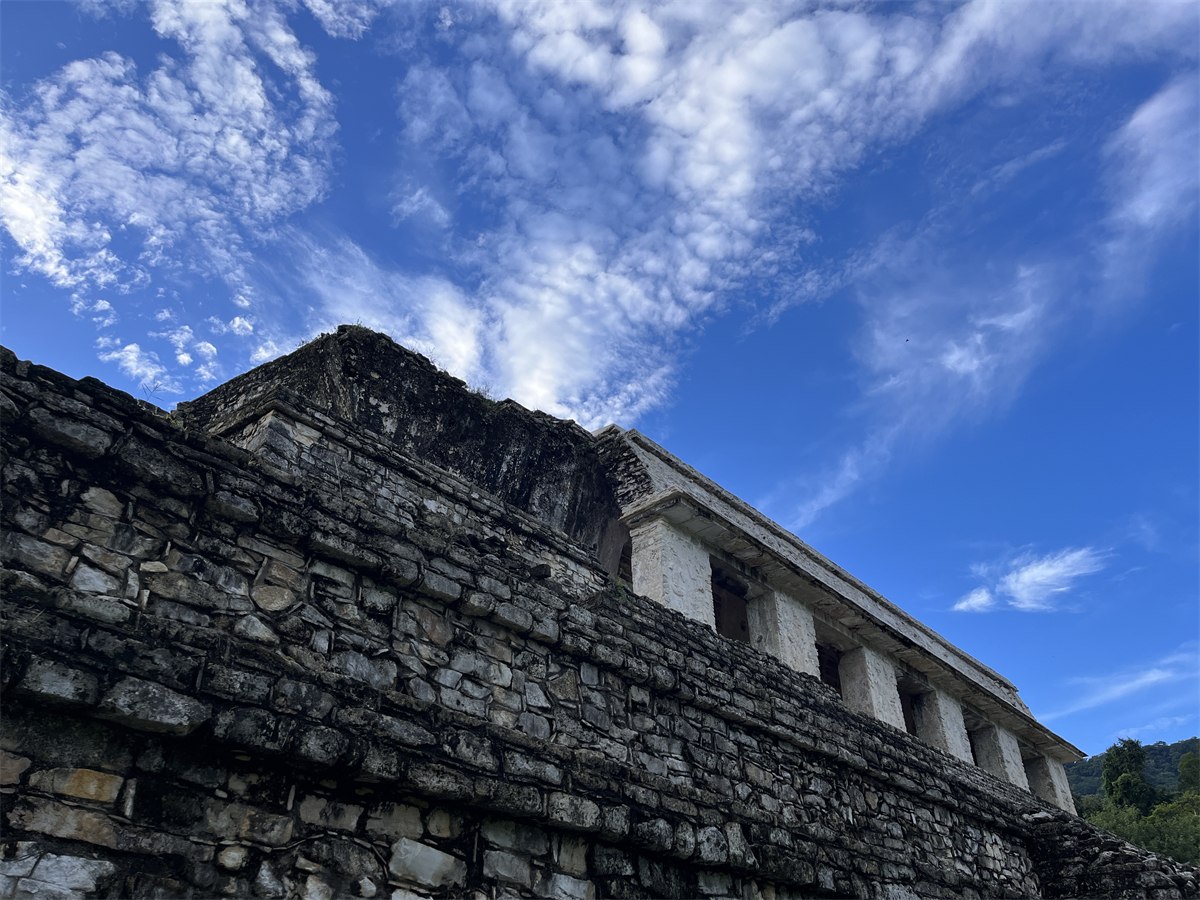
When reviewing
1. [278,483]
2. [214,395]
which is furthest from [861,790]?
[214,395]

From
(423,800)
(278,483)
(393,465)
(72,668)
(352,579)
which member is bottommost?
(423,800)

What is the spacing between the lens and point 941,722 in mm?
15125

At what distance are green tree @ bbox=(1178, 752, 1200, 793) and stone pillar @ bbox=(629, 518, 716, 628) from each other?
28.7 m

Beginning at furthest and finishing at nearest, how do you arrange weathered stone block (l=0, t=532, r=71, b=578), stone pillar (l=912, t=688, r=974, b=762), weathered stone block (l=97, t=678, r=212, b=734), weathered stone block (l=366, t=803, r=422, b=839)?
stone pillar (l=912, t=688, r=974, b=762)
weathered stone block (l=366, t=803, r=422, b=839)
weathered stone block (l=0, t=532, r=71, b=578)
weathered stone block (l=97, t=678, r=212, b=734)

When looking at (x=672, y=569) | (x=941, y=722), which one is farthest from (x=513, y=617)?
(x=941, y=722)

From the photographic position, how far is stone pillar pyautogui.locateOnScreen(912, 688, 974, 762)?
49.2 ft

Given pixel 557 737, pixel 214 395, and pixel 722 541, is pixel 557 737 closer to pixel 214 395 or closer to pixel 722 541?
pixel 214 395

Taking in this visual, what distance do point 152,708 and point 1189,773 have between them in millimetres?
38348

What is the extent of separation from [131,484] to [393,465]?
3.61m

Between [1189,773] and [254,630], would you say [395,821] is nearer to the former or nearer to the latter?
[254,630]

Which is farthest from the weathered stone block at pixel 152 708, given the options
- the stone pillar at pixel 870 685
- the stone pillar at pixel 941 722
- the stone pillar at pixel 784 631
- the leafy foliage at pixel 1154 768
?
the leafy foliage at pixel 1154 768

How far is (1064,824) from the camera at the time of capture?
902 cm

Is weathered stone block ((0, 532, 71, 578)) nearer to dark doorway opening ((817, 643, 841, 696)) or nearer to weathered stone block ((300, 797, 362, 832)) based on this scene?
weathered stone block ((300, 797, 362, 832))

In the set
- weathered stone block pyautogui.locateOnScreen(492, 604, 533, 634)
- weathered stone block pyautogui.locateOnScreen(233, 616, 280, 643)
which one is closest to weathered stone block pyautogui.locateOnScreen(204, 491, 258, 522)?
weathered stone block pyautogui.locateOnScreen(233, 616, 280, 643)
